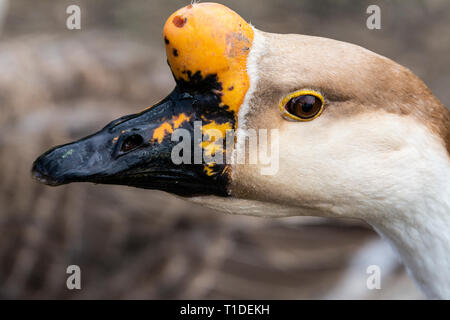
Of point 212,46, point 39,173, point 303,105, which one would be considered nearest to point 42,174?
point 39,173

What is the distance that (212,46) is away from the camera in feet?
5.69

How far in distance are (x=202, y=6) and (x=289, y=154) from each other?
1.82 feet

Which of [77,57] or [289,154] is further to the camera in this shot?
[77,57]

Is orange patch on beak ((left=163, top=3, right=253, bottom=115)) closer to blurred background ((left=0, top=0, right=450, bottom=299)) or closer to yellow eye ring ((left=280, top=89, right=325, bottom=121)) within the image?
yellow eye ring ((left=280, top=89, right=325, bottom=121))

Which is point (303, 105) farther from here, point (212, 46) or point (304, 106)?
point (212, 46)

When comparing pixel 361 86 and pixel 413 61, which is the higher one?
pixel 413 61

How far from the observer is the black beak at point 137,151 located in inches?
70.0

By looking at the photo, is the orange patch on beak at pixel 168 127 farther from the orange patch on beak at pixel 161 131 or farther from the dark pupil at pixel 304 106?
the dark pupil at pixel 304 106

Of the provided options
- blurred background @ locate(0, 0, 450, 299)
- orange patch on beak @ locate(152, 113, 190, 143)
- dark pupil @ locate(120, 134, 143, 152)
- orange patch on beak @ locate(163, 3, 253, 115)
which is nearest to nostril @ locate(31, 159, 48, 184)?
dark pupil @ locate(120, 134, 143, 152)

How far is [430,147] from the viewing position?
186cm

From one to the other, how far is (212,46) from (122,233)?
7.81ft

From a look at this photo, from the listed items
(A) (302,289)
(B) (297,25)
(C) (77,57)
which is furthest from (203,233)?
(B) (297,25)
